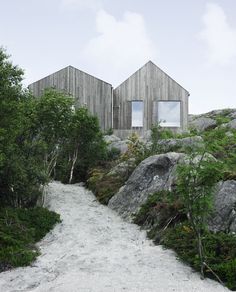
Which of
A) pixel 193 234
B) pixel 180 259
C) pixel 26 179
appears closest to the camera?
pixel 180 259

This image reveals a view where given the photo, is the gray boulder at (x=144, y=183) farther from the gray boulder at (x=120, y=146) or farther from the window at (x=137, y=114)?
the window at (x=137, y=114)

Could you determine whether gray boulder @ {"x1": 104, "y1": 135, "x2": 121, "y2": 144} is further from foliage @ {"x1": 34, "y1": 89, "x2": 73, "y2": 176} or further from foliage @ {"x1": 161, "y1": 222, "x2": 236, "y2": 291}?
foliage @ {"x1": 161, "y1": 222, "x2": 236, "y2": 291}

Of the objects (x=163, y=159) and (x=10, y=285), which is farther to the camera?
(x=163, y=159)

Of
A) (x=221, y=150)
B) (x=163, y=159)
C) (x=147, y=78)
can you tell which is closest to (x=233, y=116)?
(x=147, y=78)

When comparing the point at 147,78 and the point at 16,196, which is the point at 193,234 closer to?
the point at 16,196

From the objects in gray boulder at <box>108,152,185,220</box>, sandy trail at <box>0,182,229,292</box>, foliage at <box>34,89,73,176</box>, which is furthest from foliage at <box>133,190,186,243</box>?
foliage at <box>34,89,73,176</box>

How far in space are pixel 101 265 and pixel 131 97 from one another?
2543 cm

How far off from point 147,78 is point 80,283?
27.3m

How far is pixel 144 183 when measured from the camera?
19.5 metres

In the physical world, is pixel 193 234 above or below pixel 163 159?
below

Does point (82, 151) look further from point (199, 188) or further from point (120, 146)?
point (199, 188)

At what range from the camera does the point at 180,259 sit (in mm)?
12594

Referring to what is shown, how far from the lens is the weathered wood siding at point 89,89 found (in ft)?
117

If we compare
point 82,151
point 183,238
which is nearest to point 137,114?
point 82,151
